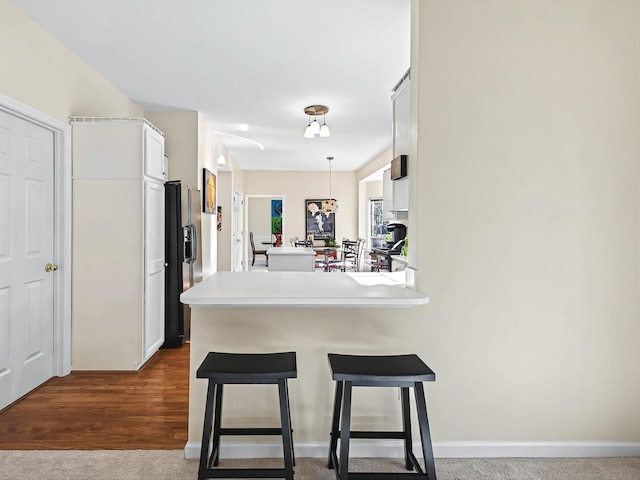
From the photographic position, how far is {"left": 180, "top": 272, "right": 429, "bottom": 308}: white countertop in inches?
71.5

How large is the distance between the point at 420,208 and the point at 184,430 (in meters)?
1.81

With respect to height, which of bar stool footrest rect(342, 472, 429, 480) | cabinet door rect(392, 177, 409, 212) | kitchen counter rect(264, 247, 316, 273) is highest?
cabinet door rect(392, 177, 409, 212)

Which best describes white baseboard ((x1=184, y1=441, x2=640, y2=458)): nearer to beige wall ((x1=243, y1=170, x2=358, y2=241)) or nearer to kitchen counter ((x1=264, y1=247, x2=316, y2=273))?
kitchen counter ((x1=264, y1=247, x2=316, y2=273))

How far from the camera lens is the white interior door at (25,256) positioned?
257 centimetres

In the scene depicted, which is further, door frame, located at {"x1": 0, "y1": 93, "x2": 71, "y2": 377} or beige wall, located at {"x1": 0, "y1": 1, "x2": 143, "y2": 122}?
door frame, located at {"x1": 0, "y1": 93, "x2": 71, "y2": 377}

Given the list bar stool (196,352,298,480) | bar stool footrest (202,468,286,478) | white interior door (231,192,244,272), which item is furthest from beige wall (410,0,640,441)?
white interior door (231,192,244,272)

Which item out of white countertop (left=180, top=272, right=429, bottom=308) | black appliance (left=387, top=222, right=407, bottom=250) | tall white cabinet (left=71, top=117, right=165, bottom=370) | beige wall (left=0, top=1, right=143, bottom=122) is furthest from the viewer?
black appliance (left=387, top=222, right=407, bottom=250)

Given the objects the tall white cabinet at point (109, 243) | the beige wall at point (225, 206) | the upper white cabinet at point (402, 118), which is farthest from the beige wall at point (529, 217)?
the beige wall at point (225, 206)

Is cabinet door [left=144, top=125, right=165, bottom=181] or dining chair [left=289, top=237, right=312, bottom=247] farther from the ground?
cabinet door [left=144, top=125, right=165, bottom=181]

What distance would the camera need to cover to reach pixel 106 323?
128 inches

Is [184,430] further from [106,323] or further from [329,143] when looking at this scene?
[329,143]

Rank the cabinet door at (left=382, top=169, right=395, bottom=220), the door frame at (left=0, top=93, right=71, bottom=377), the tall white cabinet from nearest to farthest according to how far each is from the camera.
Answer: the cabinet door at (left=382, top=169, right=395, bottom=220)
the door frame at (left=0, top=93, right=71, bottom=377)
the tall white cabinet

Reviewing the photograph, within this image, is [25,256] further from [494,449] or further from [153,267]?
[494,449]

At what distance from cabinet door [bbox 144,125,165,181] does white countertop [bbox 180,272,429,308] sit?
1476 mm
